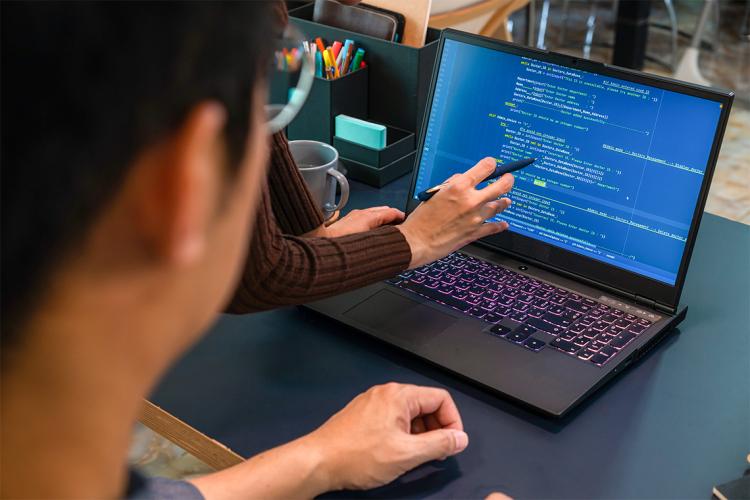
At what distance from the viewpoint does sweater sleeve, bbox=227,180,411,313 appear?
3.39 ft

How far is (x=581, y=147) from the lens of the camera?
1143 millimetres

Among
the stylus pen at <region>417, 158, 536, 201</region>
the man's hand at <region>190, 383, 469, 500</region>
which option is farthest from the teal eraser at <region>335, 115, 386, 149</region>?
the man's hand at <region>190, 383, 469, 500</region>

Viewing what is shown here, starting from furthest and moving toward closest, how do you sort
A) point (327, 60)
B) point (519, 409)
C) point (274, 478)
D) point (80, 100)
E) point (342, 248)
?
point (327, 60), point (342, 248), point (519, 409), point (274, 478), point (80, 100)

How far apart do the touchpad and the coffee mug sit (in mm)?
252

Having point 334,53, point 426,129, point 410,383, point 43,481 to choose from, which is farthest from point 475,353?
point 334,53

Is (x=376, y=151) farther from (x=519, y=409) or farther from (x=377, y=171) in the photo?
(x=519, y=409)

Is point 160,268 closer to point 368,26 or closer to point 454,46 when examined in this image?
point 454,46

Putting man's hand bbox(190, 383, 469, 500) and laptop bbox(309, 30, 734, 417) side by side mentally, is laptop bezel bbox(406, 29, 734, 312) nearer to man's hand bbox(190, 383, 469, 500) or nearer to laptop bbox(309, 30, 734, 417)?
laptop bbox(309, 30, 734, 417)

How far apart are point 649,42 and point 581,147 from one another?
3.38m

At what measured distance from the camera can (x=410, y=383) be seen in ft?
3.40

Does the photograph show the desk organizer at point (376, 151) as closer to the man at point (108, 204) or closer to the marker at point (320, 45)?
the marker at point (320, 45)

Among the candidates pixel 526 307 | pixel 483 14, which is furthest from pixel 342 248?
pixel 483 14

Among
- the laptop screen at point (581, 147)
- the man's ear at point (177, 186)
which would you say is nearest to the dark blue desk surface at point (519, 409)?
the laptop screen at point (581, 147)

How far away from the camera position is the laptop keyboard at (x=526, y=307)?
1057mm
